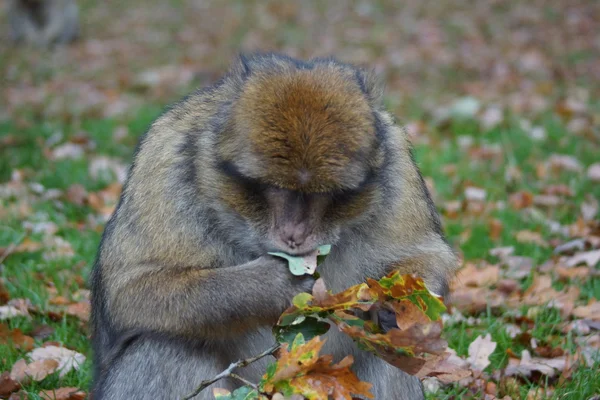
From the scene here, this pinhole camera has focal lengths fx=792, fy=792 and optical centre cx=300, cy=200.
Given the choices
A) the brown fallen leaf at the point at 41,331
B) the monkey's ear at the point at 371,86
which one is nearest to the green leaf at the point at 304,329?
the monkey's ear at the point at 371,86

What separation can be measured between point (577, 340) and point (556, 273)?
1014mm

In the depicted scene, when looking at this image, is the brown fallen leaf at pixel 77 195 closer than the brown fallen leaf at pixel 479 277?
No

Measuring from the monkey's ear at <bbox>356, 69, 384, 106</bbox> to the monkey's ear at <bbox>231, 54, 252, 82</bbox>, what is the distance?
1.70ft

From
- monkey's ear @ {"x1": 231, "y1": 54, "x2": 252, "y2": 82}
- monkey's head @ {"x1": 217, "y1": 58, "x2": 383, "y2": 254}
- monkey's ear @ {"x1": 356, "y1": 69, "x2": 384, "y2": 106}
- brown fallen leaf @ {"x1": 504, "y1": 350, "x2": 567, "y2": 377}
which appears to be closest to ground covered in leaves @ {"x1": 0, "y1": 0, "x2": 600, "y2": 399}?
brown fallen leaf @ {"x1": 504, "y1": 350, "x2": 567, "y2": 377}

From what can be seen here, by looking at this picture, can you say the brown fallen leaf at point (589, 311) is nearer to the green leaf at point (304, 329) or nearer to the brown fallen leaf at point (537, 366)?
the brown fallen leaf at point (537, 366)

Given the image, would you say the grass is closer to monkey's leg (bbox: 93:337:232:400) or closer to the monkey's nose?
monkey's leg (bbox: 93:337:232:400)

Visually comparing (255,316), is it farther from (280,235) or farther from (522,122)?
(522,122)

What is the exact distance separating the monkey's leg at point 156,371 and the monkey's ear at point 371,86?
138cm

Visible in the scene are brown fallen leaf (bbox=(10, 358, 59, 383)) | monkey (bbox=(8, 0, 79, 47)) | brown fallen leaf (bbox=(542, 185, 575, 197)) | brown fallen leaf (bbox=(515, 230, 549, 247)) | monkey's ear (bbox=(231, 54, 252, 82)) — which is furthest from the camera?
monkey (bbox=(8, 0, 79, 47))

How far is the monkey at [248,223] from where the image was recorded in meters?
3.11

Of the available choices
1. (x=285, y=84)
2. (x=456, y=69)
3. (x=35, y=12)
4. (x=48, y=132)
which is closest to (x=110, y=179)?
(x=48, y=132)

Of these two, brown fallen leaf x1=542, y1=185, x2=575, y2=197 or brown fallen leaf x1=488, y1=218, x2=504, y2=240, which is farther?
brown fallen leaf x1=542, y1=185, x2=575, y2=197

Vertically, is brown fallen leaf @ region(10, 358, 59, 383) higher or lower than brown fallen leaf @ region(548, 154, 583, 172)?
higher

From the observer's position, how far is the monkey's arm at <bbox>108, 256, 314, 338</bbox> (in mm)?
3322
